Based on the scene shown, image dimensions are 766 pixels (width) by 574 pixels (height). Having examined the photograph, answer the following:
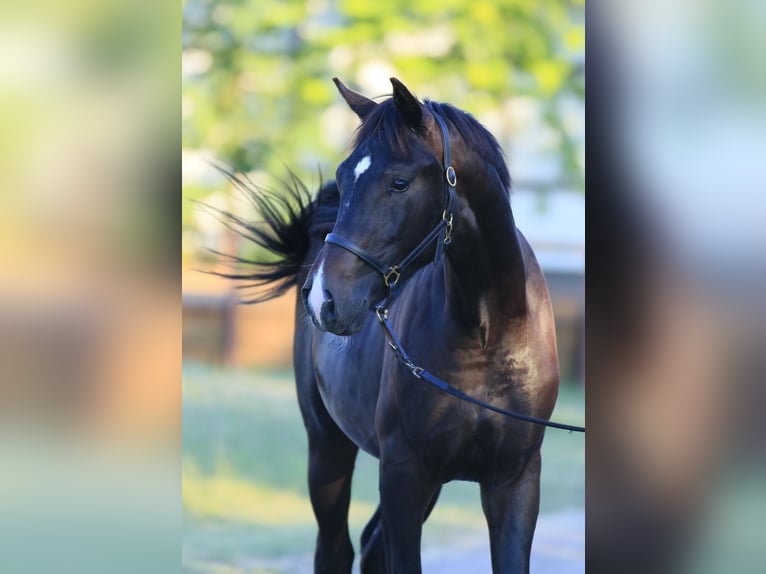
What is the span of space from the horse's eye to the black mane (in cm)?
6

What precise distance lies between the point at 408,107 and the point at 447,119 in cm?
18

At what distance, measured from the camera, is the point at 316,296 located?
2109mm

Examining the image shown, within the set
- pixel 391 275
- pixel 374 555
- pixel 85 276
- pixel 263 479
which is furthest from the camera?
pixel 263 479

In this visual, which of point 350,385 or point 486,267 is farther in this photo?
point 350,385

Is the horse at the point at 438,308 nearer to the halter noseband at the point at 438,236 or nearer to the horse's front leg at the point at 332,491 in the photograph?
the halter noseband at the point at 438,236

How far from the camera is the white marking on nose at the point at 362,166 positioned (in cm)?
220

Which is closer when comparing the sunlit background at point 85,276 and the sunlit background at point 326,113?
the sunlit background at point 85,276

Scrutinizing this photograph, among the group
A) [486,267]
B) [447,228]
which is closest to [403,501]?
[486,267]

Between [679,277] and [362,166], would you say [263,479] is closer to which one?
[362,166]

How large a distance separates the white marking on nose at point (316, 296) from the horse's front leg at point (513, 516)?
86cm

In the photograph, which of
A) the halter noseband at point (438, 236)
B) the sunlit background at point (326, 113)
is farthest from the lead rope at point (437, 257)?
the sunlit background at point (326, 113)

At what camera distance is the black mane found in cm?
223

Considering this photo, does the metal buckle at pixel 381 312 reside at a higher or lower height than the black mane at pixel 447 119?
lower

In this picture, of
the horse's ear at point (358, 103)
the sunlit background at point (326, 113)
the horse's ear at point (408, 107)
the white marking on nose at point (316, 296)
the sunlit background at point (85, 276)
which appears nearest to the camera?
the sunlit background at point (85, 276)
